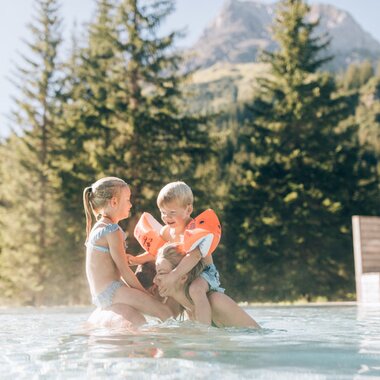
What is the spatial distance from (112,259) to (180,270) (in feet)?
1.99

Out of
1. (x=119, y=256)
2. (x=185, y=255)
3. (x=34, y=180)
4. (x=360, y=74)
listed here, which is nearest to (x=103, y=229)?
(x=119, y=256)

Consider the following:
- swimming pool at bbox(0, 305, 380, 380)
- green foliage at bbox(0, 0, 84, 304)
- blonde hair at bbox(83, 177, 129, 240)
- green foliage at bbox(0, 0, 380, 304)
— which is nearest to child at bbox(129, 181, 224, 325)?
swimming pool at bbox(0, 305, 380, 380)

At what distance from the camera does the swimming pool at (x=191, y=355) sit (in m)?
2.19

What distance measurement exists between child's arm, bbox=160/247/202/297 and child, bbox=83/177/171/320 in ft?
0.81

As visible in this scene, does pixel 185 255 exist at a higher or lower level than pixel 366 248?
lower

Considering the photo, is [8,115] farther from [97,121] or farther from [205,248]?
[205,248]

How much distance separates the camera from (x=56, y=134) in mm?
19484

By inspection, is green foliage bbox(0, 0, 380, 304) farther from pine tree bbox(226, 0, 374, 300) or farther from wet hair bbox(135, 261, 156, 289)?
→ wet hair bbox(135, 261, 156, 289)

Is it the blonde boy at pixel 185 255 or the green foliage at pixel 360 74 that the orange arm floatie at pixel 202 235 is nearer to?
the blonde boy at pixel 185 255

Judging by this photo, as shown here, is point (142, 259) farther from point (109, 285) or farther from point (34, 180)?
point (34, 180)

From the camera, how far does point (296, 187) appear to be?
61.3ft

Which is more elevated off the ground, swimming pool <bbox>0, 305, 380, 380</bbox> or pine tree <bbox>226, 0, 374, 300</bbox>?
pine tree <bbox>226, 0, 374, 300</bbox>

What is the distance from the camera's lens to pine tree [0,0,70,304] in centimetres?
1889

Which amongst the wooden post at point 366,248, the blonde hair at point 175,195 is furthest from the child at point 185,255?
the wooden post at point 366,248
